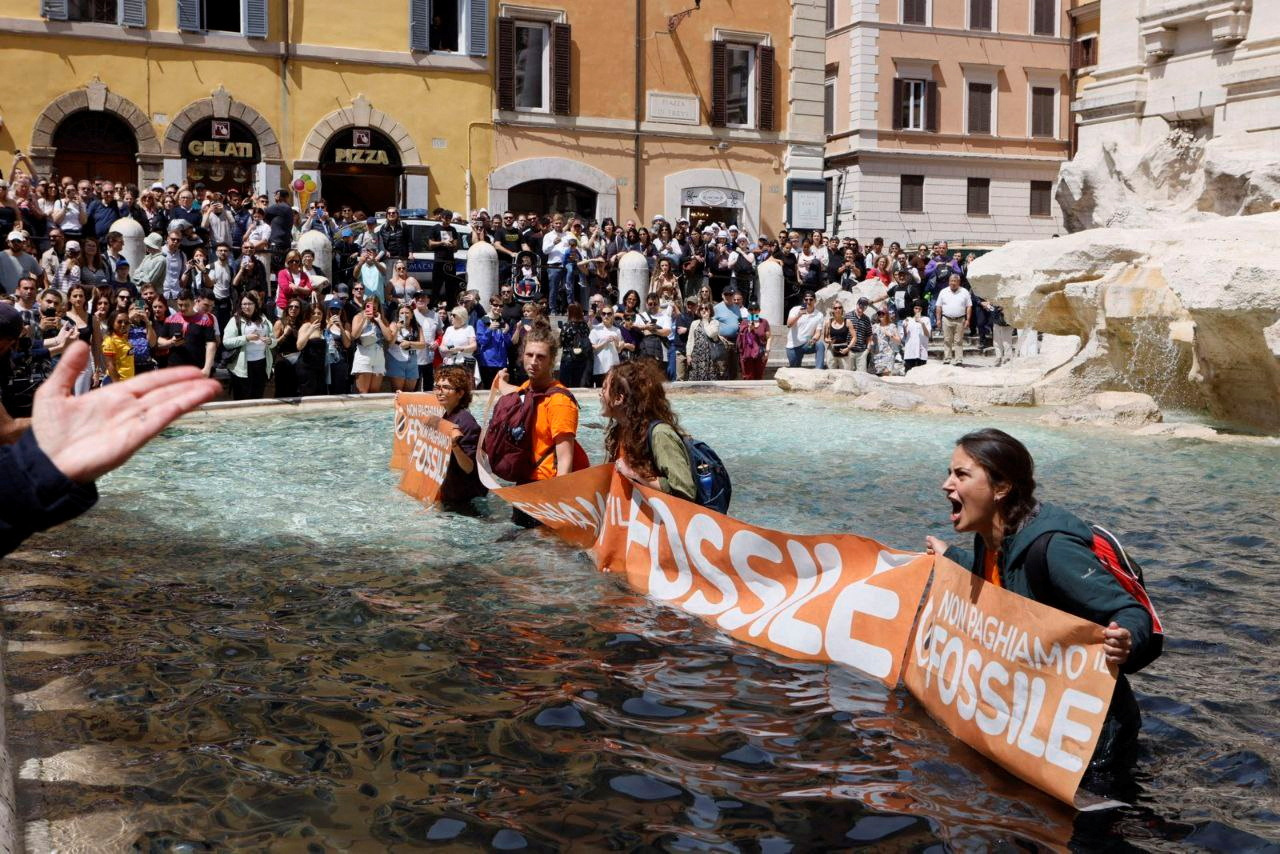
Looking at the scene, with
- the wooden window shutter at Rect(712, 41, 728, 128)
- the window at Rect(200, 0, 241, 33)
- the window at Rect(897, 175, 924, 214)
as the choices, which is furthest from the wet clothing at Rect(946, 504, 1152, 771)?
the window at Rect(897, 175, 924, 214)

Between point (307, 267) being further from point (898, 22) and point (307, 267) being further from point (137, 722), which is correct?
point (898, 22)

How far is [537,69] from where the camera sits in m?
33.6

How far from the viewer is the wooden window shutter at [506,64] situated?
107 feet

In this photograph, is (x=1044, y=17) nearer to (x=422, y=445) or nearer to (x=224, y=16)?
(x=224, y=16)

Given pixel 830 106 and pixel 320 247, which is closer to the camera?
pixel 320 247

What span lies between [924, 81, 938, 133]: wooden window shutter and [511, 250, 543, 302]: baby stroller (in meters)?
27.3

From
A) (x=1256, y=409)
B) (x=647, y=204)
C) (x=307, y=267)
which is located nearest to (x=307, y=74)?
(x=647, y=204)

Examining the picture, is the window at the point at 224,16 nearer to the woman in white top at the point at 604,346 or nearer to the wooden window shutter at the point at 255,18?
the wooden window shutter at the point at 255,18

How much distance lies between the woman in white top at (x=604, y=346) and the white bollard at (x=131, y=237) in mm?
6627

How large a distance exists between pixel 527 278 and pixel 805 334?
4.70 meters

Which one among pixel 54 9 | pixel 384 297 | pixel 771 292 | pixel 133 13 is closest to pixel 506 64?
pixel 133 13

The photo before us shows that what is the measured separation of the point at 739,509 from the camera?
10.6 m

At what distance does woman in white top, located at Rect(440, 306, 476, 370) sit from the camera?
18.7 m

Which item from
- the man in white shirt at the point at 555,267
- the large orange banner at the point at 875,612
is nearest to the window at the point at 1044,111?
the man in white shirt at the point at 555,267
